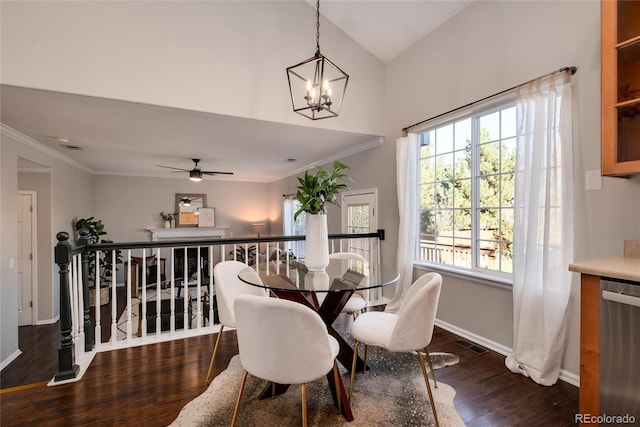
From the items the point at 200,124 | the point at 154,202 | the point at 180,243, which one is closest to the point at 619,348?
the point at 180,243

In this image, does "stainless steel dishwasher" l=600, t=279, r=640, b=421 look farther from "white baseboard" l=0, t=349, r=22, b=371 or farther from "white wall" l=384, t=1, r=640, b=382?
"white baseboard" l=0, t=349, r=22, b=371

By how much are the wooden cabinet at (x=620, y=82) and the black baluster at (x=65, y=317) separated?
3664 millimetres

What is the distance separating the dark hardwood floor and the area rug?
0.11 m

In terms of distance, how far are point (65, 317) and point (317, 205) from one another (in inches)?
83.2

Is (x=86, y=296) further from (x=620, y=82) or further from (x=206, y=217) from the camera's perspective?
(x=206, y=217)

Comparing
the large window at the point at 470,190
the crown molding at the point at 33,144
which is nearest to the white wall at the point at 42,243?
the crown molding at the point at 33,144

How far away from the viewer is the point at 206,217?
7648 mm

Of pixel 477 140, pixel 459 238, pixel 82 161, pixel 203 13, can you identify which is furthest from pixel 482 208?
pixel 82 161

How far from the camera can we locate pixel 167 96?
2791 millimetres

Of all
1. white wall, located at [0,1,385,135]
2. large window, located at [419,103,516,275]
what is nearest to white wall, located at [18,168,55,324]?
white wall, located at [0,1,385,135]

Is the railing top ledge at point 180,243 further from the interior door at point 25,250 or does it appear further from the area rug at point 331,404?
the interior door at point 25,250

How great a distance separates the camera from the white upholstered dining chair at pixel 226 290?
2.21m

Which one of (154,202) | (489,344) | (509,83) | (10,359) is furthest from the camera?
(154,202)

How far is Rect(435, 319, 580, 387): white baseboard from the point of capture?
6.82 feet
